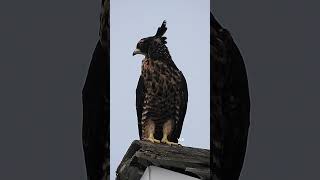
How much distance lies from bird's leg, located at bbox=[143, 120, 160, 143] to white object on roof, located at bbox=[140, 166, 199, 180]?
18 cm

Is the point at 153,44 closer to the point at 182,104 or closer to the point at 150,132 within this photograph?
the point at 182,104

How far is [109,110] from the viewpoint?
20.4ft

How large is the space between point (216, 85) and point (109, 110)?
0.74 metres

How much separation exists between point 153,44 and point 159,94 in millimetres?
313

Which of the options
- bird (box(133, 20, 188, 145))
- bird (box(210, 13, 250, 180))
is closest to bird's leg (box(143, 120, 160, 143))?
bird (box(133, 20, 188, 145))

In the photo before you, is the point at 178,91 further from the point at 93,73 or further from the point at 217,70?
the point at 93,73

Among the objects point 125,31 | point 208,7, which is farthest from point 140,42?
point 208,7

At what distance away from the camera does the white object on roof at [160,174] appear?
19.5 feet

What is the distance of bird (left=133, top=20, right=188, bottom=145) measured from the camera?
19.5ft

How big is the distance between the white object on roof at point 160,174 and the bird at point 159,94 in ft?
0.57

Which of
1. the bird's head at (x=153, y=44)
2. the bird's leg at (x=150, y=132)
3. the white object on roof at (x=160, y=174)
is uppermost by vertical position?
the bird's head at (x=153, y=44)

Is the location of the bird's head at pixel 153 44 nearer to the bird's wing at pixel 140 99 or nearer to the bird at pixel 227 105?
the bird's wing at pixel 140 99

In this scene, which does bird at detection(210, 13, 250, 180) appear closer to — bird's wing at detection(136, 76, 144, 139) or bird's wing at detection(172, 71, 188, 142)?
bird's wing at detection(172, 71, 188, 142)

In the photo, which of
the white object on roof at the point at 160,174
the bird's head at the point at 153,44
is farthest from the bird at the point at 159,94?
the white object on roof at the point at 160,174
